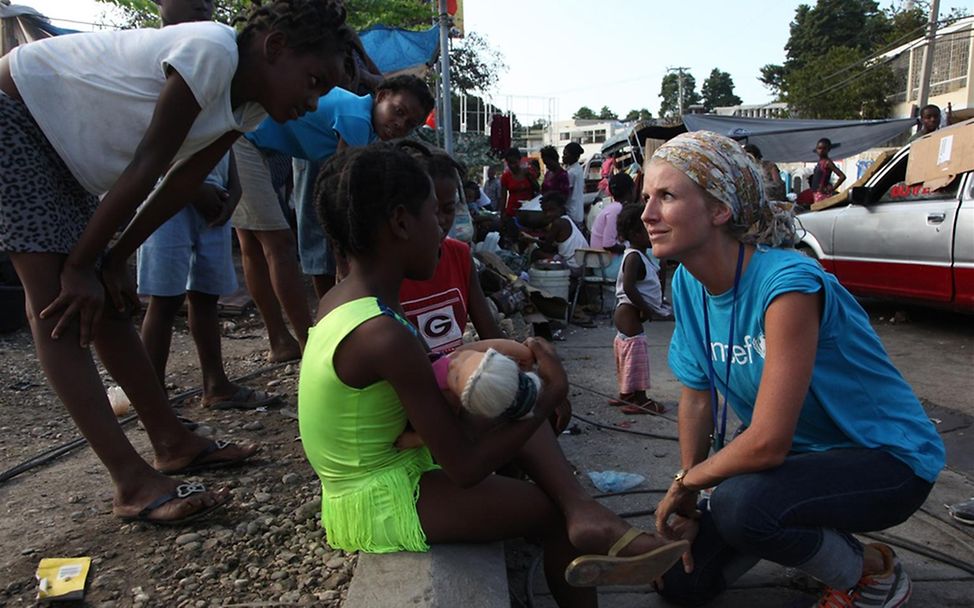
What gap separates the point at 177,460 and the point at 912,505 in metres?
2.38

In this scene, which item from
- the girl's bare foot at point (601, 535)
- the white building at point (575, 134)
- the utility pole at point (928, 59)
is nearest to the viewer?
the girl's bare foot at point (601, 535)

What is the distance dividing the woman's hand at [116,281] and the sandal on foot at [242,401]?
1.17m

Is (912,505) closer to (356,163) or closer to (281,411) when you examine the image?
(356,163)

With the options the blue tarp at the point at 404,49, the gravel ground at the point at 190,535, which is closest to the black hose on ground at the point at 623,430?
the gravel ground at the point at 190,535

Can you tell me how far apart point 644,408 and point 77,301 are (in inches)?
125

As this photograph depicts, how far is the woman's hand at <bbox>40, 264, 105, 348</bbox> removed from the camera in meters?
2.09

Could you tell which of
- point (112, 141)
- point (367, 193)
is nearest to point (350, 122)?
point (112, 141)

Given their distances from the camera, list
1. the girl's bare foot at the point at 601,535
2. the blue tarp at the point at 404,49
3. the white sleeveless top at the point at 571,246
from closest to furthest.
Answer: the girl's bare foot at the point at 601,535, the white sleeveless top at the point at 571,246, the blue tarp at the point at 404,49

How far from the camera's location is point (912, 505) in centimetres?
205

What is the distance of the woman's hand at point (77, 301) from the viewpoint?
82.4 inches

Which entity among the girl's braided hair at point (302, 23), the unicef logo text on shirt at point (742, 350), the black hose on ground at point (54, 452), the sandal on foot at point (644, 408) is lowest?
the sandal on foot at point (644, 408)

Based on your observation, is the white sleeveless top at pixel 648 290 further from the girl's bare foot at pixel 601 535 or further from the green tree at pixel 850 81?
the green tree at pixel 850 81

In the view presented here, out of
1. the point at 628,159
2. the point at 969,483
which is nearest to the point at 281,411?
the point at 969,483

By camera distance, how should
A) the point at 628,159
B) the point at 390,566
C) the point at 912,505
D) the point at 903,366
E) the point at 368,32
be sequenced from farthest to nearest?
the point at 628,159 → the point at 368,32 → the point at 903,366 → the point at 912,505 → the point at 390,566
